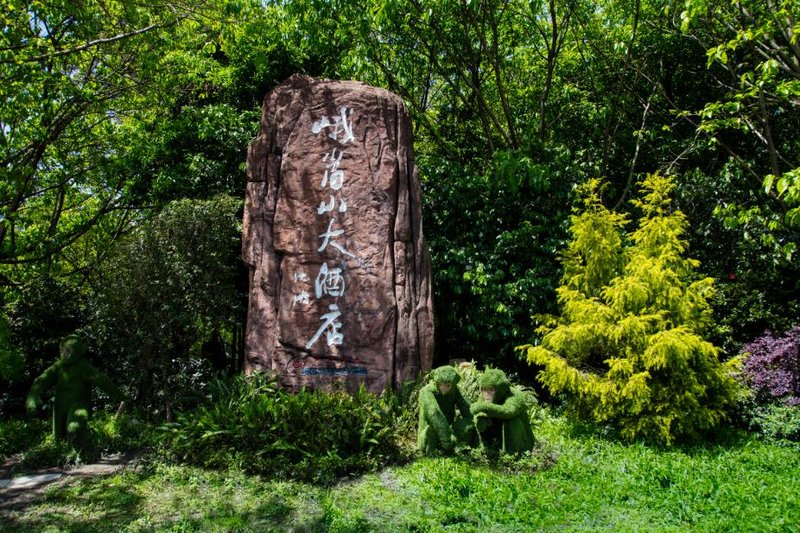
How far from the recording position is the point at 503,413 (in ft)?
18.2

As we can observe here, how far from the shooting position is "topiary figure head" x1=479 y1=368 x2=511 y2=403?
18.5 ft

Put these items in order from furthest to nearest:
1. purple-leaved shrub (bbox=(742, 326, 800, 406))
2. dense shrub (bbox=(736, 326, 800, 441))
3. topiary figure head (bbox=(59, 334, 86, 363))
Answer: purple-leaved shrub (bbox=(742, 326, 800, 406)) < dense shrub (bbox=(736, 326, 800, 441)) < topiary figure head (bbox=(59, 334, 86, 363))

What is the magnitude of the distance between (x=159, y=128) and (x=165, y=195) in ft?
3.80

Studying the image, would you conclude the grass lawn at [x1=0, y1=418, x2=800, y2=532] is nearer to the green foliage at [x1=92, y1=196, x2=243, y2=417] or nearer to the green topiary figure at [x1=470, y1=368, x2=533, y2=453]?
the green topiary figure at [x1=470, y1=368, x2=533, y2=453]

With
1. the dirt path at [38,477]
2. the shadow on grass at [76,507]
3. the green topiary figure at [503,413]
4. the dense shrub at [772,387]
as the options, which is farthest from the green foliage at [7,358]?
the dense shrub at [772,387]

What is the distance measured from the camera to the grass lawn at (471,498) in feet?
14.4

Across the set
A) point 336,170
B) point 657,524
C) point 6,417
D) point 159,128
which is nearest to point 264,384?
point 336,170

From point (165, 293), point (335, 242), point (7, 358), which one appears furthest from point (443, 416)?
point (7, 358)

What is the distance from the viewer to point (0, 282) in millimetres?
9273

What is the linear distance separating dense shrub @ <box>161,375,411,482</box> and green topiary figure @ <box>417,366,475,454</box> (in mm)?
325

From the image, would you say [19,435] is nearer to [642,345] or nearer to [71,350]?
[71,350]

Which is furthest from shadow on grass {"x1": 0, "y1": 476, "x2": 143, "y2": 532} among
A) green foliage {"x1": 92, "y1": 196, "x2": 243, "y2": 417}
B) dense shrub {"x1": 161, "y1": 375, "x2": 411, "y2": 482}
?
green foliage {"x1": 92, "y1": 196, "x2": 243, "y2": 417}

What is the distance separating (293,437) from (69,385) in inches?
93.7

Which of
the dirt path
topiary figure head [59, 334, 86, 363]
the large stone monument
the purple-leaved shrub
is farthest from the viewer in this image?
the large stone monument
